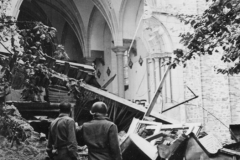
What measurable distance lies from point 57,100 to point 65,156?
5126 mm

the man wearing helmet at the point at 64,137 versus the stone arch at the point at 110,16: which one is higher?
the stone arch at the point at 110,16

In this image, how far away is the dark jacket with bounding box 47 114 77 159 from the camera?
614 cm

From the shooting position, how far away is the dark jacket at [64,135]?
6.14m

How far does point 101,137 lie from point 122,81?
1621 centimetres

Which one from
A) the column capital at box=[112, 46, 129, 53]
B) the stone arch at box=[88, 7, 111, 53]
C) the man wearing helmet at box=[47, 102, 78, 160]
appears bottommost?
the man wearing helmet at box=[47, 102, 78, 160]

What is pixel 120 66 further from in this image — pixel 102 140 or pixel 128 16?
pixel 102 140

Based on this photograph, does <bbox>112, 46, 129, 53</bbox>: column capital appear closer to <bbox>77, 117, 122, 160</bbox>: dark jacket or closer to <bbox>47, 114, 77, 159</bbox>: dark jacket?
<bbox>47, 114, 77, 159</bbox>: dark jacket

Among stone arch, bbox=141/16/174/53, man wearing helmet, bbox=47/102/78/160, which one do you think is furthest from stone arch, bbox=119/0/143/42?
man wearing helmet, bbox=47/102/78/160

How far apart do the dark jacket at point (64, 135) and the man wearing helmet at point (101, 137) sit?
1.00 ft

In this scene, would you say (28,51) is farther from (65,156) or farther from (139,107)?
(139,107)

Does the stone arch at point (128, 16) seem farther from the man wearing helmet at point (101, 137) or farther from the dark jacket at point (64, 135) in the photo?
the man wearing helmet at point (101, 137)

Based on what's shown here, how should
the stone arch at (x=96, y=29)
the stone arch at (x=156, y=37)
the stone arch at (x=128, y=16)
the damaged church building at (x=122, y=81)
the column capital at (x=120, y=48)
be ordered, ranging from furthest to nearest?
the stone arch at (x=96, y=29), the column capital at (x=120, y=48), the stone arch at (x=128, y=16), the stone arch at (x=156, y=37), the damaged church building at (x=122, y=81)

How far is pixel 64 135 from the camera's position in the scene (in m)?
6.25

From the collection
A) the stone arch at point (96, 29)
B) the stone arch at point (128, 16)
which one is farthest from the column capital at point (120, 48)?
the stone arch at point (96, 29)
